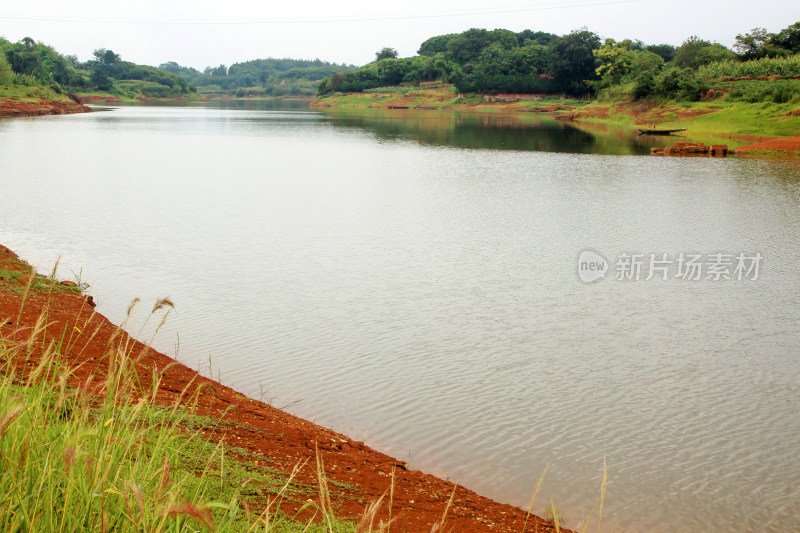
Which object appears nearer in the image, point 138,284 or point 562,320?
point 562,320

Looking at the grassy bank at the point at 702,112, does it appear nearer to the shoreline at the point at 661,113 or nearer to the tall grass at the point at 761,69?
the shoreline at the point at 661,113

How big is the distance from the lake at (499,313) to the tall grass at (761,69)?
34411mm

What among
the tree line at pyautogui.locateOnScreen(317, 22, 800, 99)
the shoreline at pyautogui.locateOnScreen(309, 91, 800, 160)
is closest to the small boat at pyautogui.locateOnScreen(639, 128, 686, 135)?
the shoreline at pyautogui.locateOnScreen(309, 91, 800, 160)

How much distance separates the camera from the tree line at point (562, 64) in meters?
64.3

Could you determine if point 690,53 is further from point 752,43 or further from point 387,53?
point 387,53

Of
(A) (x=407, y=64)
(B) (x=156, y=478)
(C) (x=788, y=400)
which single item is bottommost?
(C) (x=788, y=400)

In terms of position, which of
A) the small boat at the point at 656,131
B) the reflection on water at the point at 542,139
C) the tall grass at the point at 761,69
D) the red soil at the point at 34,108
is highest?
the tall grass at the point at 761,69

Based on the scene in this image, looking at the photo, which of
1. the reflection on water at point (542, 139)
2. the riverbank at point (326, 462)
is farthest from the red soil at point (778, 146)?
the riverbank at point (326, 462)

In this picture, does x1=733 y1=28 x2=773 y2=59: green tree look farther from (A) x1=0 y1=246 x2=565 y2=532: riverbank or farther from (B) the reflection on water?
(A) x1=0 y1=246 x2=565 y2=532: riverbank

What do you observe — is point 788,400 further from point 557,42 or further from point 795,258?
point 557,42

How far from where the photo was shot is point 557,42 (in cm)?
10025

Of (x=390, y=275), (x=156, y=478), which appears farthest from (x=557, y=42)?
(x=156, y=478)

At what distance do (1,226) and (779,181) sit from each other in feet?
78.7

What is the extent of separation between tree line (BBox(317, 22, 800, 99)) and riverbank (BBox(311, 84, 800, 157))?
2.07 m
